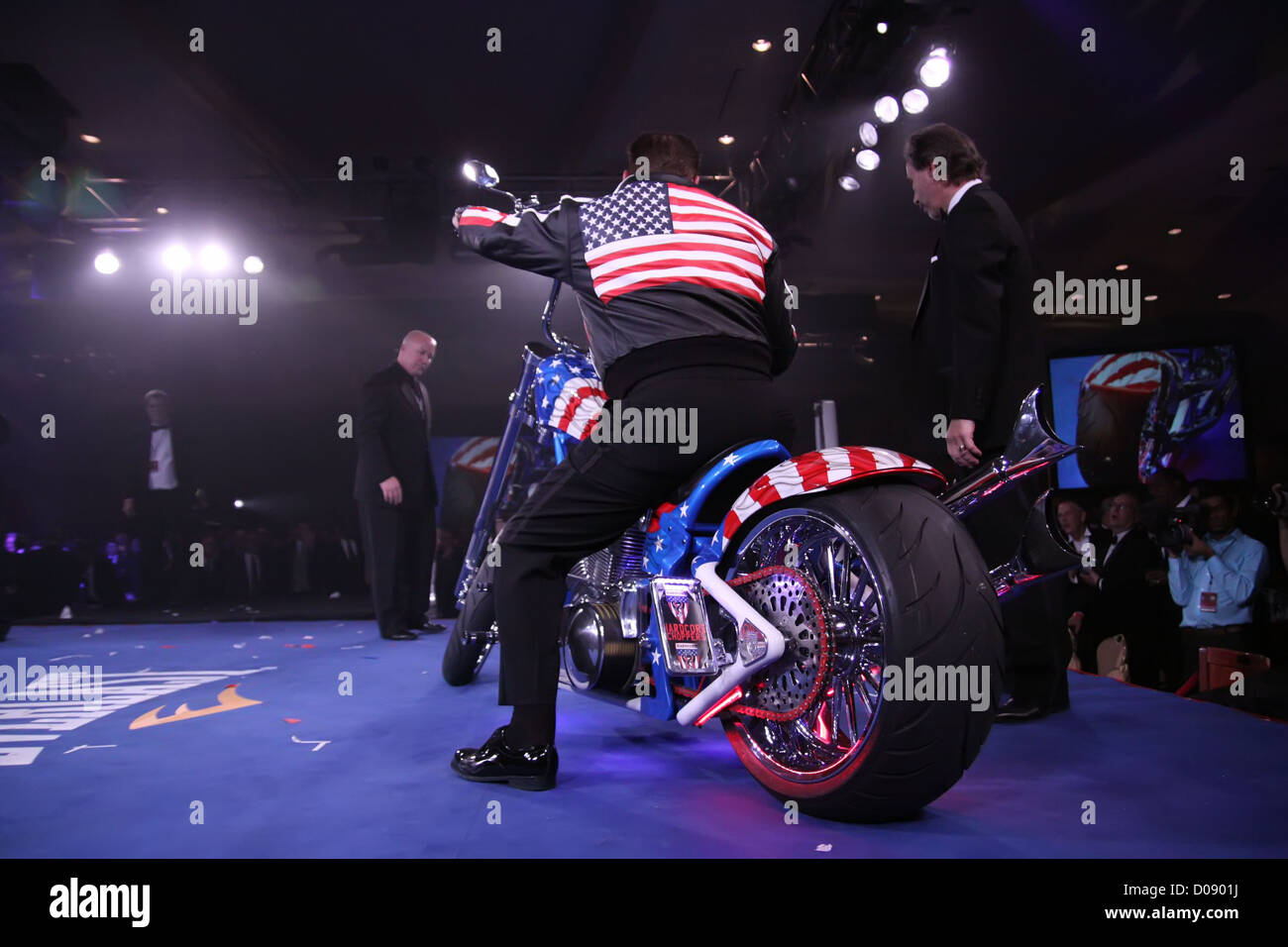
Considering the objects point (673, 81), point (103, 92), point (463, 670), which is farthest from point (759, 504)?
point (103, 92)

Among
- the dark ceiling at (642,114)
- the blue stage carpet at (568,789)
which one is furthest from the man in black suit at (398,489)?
the dark ceiling at (642,114)

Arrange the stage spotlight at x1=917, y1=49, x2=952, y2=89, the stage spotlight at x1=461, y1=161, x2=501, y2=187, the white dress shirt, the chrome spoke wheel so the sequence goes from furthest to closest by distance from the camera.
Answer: the white dress shirt
the stage spotlight at x1=917, y1=49, x2=952, y2=89
the stage spotlight at x1=461, y1=161, x2=501, y2=187
the chrome spoke wheel

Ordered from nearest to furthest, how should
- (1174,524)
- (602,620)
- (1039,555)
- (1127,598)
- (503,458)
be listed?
(1039,555) → (602,620) → (503,458) → (1174,524) → (1127,598)

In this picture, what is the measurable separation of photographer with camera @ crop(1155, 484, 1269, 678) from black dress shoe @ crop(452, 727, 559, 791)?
3.36m

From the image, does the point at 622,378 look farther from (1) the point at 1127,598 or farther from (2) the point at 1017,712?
(1) the point at 1127,598

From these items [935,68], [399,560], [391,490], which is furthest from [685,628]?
[935,68]

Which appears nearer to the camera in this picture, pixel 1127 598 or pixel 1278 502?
pixel 1278 502

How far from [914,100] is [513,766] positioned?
5.29 meters

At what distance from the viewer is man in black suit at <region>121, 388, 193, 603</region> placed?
8.44 meters

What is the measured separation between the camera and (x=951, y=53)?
5211 mm

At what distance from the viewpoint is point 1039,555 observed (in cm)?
228
